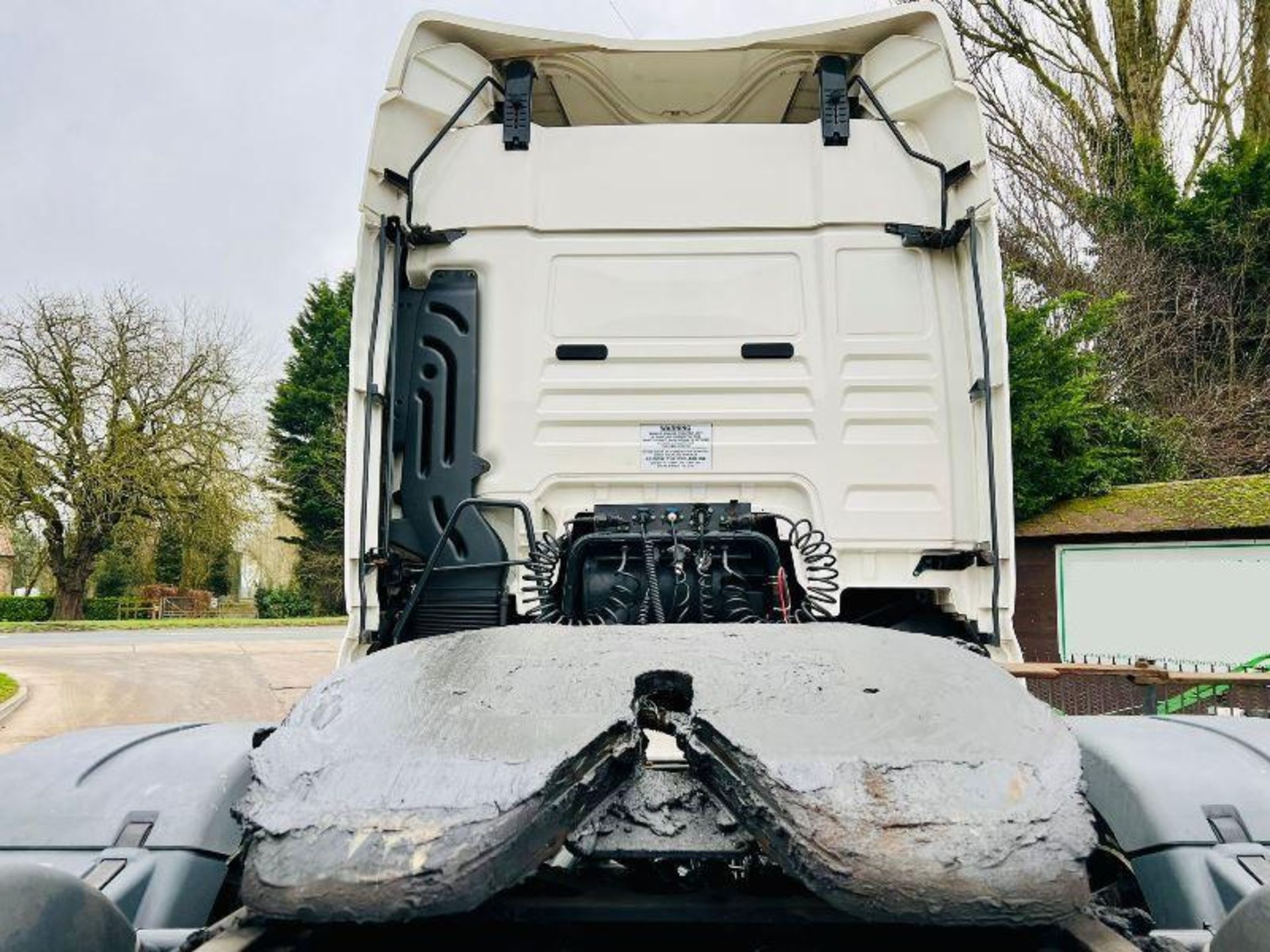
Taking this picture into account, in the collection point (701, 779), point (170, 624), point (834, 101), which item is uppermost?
point (834, 101)

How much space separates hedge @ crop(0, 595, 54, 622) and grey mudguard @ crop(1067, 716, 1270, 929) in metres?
38.0

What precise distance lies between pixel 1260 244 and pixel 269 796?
19675 mm

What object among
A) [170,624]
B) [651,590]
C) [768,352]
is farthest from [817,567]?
[170,624]

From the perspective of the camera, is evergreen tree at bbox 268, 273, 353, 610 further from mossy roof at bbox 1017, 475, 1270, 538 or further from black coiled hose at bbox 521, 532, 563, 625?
black coiled hose at bbox 521, 532, 563, 625

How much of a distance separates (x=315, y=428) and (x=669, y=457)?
108 ft

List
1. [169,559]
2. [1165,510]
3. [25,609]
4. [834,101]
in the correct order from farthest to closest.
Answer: [169,559] < [25,609] < [1165,510] < [834,101]

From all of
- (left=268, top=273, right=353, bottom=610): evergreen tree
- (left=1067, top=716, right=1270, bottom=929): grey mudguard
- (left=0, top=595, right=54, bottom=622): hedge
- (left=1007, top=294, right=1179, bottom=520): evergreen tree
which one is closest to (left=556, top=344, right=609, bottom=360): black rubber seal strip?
(left=1067, top=716, right=1270, bottom=929): grey mudguard

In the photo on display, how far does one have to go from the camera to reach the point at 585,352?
367 centimetres

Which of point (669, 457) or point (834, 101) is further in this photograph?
point (834, 101)

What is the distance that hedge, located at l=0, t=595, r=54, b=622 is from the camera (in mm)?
34344

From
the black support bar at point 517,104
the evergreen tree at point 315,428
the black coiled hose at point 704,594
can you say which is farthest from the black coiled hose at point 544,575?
the evergreen tree at point 315,428

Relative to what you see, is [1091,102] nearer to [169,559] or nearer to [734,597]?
[734,597]

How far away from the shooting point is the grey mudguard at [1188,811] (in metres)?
1.89

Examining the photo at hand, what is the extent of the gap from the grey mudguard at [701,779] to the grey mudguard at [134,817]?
2.24 feet
